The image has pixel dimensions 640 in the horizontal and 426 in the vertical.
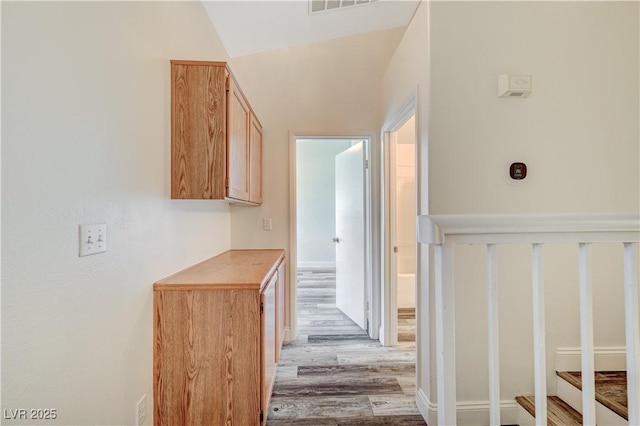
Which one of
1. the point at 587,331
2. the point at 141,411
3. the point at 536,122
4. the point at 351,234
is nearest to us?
the point at 587,331

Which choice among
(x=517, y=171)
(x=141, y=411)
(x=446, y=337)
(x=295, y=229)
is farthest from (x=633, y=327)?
(x=295, y=229)

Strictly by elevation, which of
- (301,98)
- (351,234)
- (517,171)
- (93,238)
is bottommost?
(351,234)

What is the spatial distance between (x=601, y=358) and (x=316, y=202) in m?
4.91

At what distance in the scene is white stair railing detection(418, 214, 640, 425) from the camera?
816 millimetres

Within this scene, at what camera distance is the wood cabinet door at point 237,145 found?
1.76 meters

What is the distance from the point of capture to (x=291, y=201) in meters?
2.91

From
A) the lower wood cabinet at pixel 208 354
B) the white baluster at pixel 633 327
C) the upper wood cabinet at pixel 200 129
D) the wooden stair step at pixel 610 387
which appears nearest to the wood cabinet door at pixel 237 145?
the upper wood cabinet at pixel 200 129

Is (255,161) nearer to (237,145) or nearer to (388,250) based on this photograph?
(237,145)

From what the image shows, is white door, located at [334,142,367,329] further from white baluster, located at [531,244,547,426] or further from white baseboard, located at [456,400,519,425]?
white baluster, located at [531,244,547,426]

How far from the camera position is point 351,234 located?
334 centimetres

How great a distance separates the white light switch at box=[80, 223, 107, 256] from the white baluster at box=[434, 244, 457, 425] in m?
1.18

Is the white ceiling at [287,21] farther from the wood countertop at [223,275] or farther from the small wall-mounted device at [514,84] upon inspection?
the wood countertop at [223,275]

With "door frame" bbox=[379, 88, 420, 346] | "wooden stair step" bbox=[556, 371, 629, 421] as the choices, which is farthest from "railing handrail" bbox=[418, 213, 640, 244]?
"door frame" bbox=[379, 88, 420, 346]

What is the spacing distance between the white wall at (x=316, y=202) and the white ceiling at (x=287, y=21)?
11.0 feet
